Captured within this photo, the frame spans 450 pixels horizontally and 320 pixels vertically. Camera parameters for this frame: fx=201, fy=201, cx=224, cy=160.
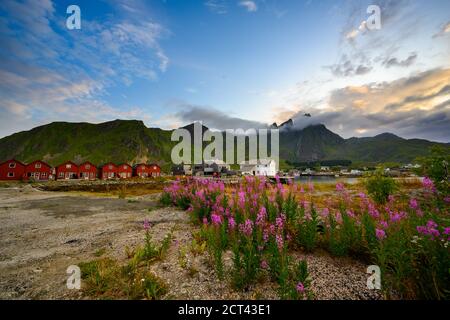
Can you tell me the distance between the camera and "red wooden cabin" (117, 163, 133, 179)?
8504 centimetres

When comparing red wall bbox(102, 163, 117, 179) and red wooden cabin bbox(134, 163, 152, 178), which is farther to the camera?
red wooden cabin bbox(134, 163, 152, 178)

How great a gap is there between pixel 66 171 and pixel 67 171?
0.29m

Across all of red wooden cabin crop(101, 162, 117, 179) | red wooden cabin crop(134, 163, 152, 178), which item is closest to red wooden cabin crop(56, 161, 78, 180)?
red wooden cabin crop(101, 162, 117, 179)

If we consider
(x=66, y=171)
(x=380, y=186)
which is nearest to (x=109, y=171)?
(x=66, y=171)

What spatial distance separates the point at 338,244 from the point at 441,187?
9.46ft

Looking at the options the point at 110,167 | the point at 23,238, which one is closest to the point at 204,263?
the point at 23,238

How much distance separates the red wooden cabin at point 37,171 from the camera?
64188 millimetres

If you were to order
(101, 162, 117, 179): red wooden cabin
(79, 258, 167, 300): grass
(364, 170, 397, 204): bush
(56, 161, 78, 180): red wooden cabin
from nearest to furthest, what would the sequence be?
1. (79, 258, 167, 300): grass
2. (364, 170, 397, 204): bush
3. (56, 161, 78, 180): red wooden cabin
4. (101, 162, 117, 179): red wooden cabin

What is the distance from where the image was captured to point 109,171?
3260 inches

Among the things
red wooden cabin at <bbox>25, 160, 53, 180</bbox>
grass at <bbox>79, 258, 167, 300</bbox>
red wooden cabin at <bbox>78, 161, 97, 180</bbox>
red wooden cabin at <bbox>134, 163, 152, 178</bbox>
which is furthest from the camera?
red wooden cabin at <bbox>134, 163, 152, 178</bbox>

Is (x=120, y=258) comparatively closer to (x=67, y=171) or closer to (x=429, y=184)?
(x=429, y=184)

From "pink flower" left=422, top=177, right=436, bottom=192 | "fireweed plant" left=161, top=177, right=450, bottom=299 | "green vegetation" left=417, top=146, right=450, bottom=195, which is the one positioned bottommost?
"fireweed plant" left=161, top=177, right=450, bottom=299

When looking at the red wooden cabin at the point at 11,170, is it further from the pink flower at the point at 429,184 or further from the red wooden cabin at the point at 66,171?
the pink flower at the point at 429,184

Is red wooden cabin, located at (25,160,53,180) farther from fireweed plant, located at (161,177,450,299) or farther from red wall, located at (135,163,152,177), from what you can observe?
fireweed plant, located at (161,177,450,299)
